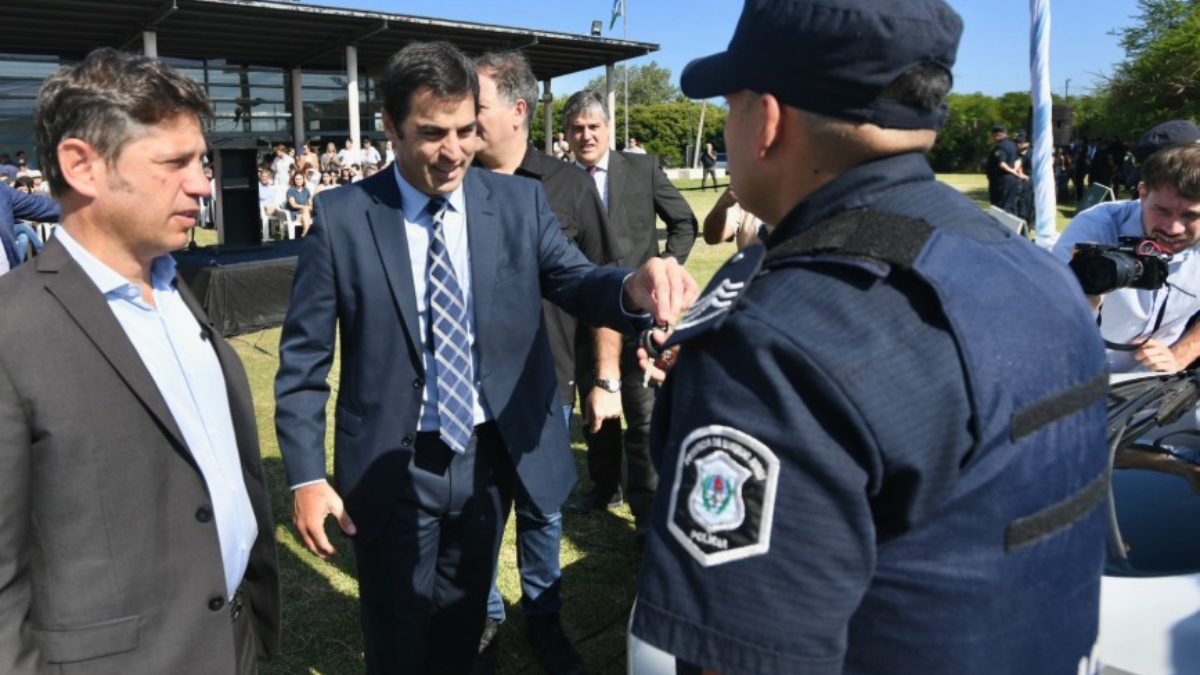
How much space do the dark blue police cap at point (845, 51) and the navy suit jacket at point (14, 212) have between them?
5.30m

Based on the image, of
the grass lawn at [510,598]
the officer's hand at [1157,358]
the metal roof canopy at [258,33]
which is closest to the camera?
the officer's hand at [1157,358]

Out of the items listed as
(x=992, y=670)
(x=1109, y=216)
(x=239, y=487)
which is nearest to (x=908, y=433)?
(x=992, y=670)

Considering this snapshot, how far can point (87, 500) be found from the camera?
62.9 inches

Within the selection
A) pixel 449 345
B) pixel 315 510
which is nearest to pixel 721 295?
pixel 449 345

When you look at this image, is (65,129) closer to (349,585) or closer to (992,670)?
(992,670)

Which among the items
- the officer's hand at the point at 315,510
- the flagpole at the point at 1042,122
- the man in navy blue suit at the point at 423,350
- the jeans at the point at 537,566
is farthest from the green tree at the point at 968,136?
the officer's hand at the point at 315,510

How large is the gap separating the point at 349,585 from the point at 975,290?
3.62 meters

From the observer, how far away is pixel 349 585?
4062 millimetres

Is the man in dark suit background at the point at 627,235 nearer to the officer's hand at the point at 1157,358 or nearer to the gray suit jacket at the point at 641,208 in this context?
the gray suit jacket at the point at 641,208

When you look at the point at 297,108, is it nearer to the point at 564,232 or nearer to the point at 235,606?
the point at 564,232

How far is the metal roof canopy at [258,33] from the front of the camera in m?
20.3

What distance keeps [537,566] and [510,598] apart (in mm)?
633

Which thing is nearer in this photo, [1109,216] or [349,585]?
[1109,216]

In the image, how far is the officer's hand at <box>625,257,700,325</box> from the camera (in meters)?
1.97
